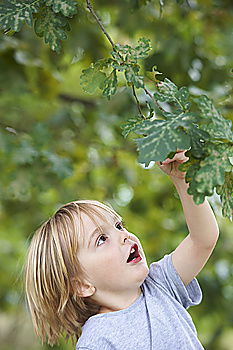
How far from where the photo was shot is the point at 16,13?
1.08m

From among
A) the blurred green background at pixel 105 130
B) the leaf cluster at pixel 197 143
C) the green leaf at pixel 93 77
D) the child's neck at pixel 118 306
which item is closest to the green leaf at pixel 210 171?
the leaf cluster at pixel 197 143

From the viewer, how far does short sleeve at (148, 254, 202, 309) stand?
121cm

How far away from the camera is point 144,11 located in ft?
7.36

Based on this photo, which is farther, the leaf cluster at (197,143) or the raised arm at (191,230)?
the raised arm at (191,230)

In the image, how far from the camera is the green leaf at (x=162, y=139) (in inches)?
34.5

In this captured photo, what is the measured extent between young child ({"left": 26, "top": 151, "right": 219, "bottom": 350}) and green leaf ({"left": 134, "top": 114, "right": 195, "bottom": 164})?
18 cm

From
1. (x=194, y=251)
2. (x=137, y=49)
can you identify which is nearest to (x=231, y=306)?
(x=194, y=251)

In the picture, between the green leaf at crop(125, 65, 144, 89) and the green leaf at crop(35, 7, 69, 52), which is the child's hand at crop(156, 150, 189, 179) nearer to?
the green leaf at crop(125, 65, 144, 89)

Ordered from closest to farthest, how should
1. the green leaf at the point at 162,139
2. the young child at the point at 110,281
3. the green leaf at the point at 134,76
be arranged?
the green leaf at the point at 162,139 < the green leaf at the point at 134,76 < the young child at the point at 110,281

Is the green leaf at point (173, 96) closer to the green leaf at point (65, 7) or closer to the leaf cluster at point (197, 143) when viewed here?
the leaf cluster at point (197, 143)

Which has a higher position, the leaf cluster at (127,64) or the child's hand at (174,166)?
the leaf cluster at (127,64)

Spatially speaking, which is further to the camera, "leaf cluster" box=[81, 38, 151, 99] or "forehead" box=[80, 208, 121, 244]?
"forehead" box=[80, 208, 121, 244]

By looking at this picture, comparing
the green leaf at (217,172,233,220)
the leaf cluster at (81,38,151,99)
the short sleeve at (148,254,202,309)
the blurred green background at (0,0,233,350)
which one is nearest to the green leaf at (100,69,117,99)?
the leaf cluster at (81,38,151,99)

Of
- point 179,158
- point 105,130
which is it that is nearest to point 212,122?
point 179,158
